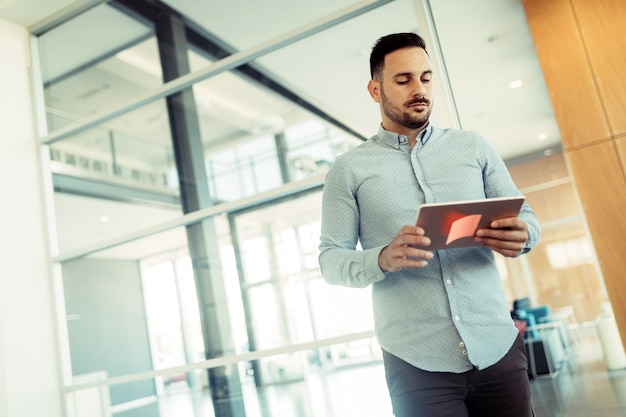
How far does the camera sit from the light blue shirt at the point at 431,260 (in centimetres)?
155

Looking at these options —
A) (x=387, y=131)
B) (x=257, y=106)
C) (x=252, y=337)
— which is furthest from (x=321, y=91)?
(x=387, y=131)

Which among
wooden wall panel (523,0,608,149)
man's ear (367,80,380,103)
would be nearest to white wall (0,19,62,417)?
man's ear (367,80,380,103)

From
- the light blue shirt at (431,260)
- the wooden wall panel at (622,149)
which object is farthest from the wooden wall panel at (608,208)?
the light blue shirt at (431,260)

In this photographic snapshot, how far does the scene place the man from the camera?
1.51m

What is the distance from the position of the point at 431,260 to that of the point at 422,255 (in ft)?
0.86

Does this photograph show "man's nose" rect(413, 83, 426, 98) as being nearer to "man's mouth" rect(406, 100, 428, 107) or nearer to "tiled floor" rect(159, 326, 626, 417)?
"man's mouth" rect(406, 100, 428, 107)

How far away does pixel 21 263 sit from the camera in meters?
4.15

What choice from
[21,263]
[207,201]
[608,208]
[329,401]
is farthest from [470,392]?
[21,263]

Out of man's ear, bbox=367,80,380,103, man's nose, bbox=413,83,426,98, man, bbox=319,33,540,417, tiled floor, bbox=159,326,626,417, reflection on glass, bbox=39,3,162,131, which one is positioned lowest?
tiled floor, bbox=159,326,626,417

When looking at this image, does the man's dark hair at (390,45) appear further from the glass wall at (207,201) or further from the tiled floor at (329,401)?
the tiled floor at (329,401)

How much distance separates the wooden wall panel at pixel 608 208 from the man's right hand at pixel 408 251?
3.18 metres

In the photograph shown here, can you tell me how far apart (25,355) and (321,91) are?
276 centimetres

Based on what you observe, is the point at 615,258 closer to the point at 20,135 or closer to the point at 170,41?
the point at 170,41

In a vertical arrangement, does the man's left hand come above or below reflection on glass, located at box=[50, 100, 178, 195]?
below
